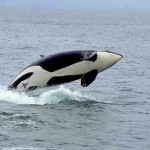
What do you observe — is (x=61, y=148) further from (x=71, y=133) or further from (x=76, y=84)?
(x=76, y=84)

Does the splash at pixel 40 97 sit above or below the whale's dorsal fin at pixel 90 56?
below

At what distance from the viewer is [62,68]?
79.7ft

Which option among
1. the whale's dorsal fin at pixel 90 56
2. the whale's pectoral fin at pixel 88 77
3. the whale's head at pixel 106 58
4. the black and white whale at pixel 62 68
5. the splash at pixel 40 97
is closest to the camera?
the black and white whale at pixel 62 68

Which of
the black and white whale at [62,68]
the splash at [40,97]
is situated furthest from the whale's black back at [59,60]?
the splash at [40,97]

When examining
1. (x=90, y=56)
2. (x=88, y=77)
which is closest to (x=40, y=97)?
(x=88, y=77)

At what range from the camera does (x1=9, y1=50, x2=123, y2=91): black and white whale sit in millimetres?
24109

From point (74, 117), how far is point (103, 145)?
4.36m

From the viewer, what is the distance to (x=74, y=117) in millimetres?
23484

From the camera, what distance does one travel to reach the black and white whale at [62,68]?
79.1ft

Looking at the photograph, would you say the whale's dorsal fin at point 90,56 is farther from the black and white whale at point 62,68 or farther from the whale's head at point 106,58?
the whale's head at point 106,58

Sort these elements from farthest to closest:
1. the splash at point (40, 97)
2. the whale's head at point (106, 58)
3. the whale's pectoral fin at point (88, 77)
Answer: the splash at point (40, 97), the whale's pectoral fin at point (88, 77), the whale's head at point (106, 58)

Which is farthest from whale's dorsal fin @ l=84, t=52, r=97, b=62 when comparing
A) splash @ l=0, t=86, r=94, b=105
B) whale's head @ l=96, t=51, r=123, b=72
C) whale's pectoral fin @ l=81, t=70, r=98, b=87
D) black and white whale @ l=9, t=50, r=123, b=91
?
splash @ l=0, t=86, r=94, b=105

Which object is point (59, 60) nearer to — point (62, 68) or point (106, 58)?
point (62, 68)

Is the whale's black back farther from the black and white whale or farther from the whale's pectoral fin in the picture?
the whale's pectoral fin
